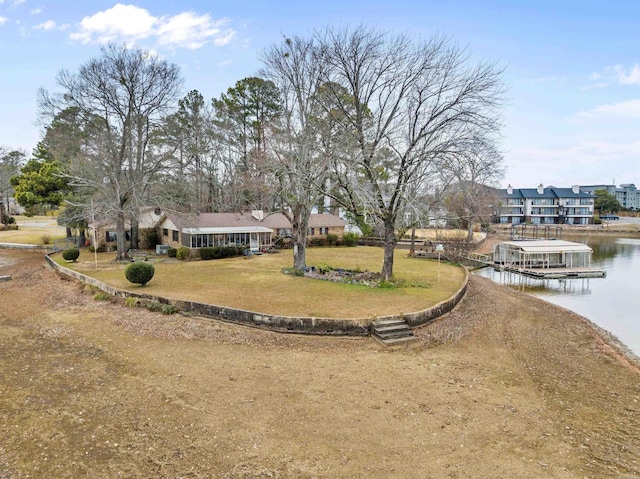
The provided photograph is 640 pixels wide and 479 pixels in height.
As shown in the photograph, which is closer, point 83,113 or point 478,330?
point 478,330

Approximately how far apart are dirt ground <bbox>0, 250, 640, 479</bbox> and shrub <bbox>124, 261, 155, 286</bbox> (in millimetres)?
3117

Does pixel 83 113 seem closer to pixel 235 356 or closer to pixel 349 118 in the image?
pixel 349 118

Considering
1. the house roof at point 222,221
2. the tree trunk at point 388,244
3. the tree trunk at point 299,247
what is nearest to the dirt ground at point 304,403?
the tree trunk at point 388,244

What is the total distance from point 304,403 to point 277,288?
893 centimetres

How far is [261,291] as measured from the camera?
15805 millimetres

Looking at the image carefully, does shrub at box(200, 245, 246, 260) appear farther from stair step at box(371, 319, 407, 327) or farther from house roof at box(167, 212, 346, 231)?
stair step at box(371, 319, 407, 327)

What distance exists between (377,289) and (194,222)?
53.8ft

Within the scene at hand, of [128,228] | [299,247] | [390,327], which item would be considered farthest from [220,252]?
[390,327]

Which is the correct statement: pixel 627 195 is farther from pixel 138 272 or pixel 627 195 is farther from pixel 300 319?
pixel 138 272

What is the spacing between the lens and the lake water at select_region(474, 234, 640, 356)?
49.9 feet

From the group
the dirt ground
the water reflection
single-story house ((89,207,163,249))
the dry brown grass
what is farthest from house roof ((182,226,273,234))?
Result: the dry brown grass

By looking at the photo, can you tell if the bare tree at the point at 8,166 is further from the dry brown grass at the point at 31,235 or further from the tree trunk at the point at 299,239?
the tree trunk at the point at 299,239

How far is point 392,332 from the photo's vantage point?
11.6m

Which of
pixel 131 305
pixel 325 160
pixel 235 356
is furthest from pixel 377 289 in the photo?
pixel 131 305
